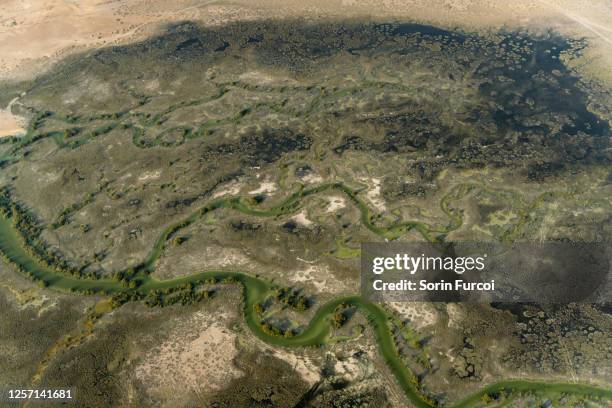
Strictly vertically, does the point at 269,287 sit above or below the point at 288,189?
below

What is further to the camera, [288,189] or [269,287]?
[288,189]

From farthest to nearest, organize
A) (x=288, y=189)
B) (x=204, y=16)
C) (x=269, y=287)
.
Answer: (x=204, y=16) < (x=288, y=189) < (x=269, y=287)

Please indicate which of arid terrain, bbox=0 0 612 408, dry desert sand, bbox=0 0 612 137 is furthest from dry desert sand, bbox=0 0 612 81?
arid terrain, bbox=0 0 612 408

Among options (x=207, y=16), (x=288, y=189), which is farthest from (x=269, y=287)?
(x=207, y=16)

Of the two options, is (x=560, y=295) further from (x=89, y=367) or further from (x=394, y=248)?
(x=89, y=367)

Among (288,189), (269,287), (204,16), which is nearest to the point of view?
(269,287)

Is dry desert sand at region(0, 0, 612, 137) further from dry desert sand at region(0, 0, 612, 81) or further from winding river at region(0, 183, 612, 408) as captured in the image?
winding river at region(0, 183, 612, 408)

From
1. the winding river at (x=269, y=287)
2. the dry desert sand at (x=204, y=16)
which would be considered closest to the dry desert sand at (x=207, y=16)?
the dry desert sand at (x=204, y=16)

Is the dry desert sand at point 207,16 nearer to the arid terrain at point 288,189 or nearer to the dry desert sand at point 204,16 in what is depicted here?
the dry desert sand at point 204,16

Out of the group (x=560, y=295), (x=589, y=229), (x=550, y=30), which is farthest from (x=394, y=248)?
(x=550, y=30)

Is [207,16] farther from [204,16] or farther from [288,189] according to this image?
[288,189]

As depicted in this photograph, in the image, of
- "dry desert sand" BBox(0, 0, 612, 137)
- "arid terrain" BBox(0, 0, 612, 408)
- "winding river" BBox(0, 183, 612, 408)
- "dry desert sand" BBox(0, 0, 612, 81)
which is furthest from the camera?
"dry desert sand" BBox(0, 0, 612, 81)
